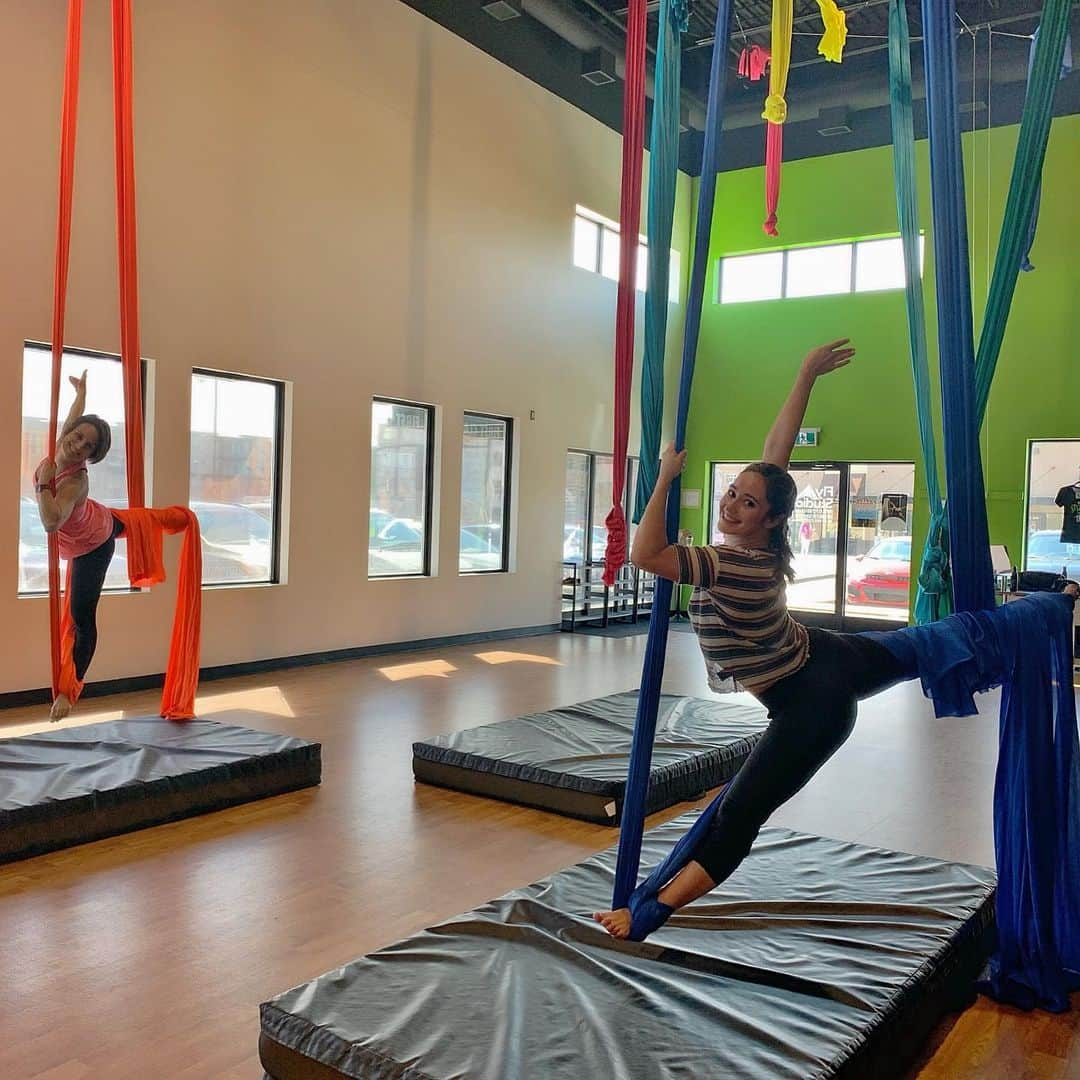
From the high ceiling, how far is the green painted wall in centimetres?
37

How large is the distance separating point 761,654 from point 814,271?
1095 centimetres

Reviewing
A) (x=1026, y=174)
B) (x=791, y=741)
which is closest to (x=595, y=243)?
(x=1026, y=174)

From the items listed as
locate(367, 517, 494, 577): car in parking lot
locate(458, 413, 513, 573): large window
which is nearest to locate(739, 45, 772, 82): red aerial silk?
locate(458, 413, 513, 573): large window

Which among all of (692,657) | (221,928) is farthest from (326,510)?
(221,928)

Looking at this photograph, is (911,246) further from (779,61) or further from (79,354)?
→ (79,354)

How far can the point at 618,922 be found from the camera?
9.53 ft

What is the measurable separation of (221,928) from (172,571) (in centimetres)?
458

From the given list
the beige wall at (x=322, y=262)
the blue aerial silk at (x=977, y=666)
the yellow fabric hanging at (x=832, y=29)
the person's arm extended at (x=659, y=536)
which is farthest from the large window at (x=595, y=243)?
the person's arm extended at (x=659, y=536)

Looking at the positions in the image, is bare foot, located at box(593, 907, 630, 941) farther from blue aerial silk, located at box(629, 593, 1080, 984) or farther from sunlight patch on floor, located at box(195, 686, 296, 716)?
sunlight patch on floor, located at box(195, 686, 296, 716)

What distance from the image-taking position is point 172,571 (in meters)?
7.56

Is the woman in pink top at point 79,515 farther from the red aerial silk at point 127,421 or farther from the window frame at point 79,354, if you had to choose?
the window frame at point 79,354

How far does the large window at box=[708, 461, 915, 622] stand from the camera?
12.0 meters

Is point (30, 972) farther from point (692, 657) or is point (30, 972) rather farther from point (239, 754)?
point (692, 657)

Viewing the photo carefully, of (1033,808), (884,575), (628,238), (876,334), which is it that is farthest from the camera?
(884,575)
